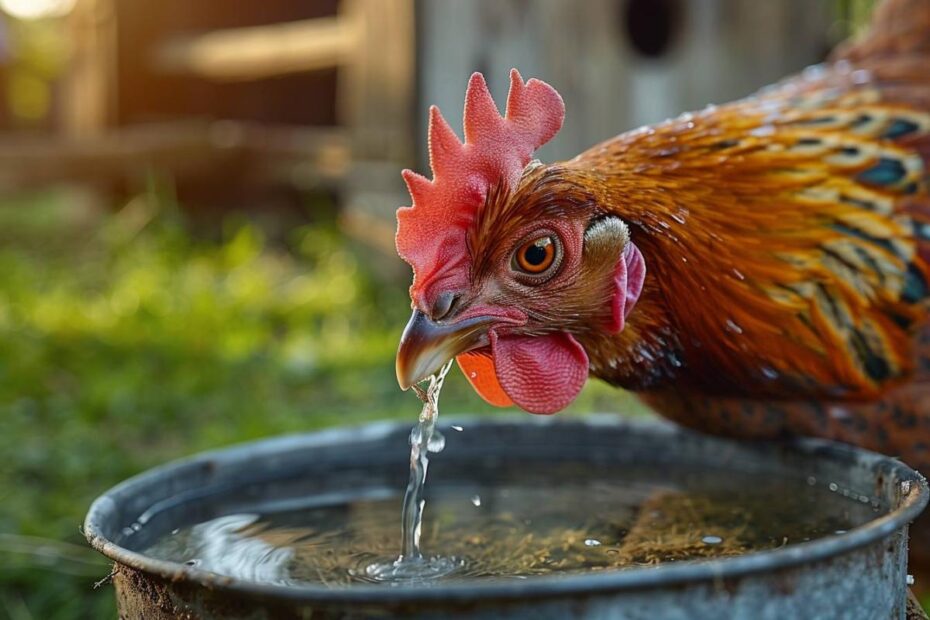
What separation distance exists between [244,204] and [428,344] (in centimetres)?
610

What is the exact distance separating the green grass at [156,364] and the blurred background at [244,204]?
0.5 inches

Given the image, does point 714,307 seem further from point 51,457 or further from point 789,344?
point 51,457

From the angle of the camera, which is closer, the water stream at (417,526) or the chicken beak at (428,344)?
the chicken beak at (428,344)

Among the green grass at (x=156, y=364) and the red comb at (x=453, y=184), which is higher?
the red comb at (x=453, y=184)

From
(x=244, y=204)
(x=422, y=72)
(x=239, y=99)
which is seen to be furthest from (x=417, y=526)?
(x=239, y=99)

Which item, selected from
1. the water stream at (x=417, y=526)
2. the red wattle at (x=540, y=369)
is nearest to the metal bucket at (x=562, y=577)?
the water stream at (x=417, y=526)

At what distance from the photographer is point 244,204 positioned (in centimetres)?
754

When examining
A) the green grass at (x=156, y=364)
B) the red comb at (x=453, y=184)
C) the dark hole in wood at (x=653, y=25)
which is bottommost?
the green grass at (x=156, y=364)

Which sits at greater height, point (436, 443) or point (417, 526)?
point (436, 443)

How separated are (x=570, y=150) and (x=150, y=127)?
144 inches

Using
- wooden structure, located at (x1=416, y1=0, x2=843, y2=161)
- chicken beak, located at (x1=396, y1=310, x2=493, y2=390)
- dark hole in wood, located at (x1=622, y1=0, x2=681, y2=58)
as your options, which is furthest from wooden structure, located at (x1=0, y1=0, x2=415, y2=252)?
chicken beak, located at (x1=396, y1=310, x2=493, y2=390)

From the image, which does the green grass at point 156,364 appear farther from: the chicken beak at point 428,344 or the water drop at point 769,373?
the water drop at point 769,373

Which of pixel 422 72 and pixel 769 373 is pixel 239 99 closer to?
pixel 422 72

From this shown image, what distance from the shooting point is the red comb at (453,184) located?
1.68 meters
